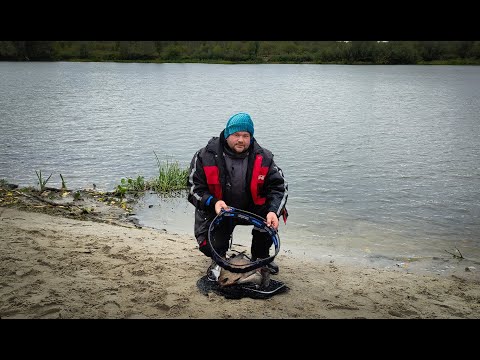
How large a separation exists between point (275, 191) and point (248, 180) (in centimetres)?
29

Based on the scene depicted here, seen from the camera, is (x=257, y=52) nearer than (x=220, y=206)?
No

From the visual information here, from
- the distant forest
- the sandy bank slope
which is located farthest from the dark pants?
the distant forest

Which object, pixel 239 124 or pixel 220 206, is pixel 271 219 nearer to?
pixel 220 206

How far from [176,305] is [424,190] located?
798 centimetres

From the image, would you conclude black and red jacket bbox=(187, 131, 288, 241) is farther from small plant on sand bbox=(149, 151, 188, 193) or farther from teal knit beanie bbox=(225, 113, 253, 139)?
small plant on sand bbox=(149, 151, 188, 193)

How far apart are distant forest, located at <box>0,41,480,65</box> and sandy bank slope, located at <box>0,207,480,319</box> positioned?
4563 cm

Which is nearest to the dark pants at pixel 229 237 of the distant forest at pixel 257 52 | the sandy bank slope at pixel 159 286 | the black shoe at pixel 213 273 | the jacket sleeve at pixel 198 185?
the black shoe at pixel 213 273

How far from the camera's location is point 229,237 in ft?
15.6

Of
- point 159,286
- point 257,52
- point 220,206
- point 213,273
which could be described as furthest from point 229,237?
point 257,52

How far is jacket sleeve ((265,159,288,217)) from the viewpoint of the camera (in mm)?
4297

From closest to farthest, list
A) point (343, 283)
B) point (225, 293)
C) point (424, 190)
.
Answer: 1. point (225, 293)
2. point (343, 283)
3. point (424, 190)

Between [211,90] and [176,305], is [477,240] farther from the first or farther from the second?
[211,90]

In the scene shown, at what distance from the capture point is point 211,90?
32.0 m
